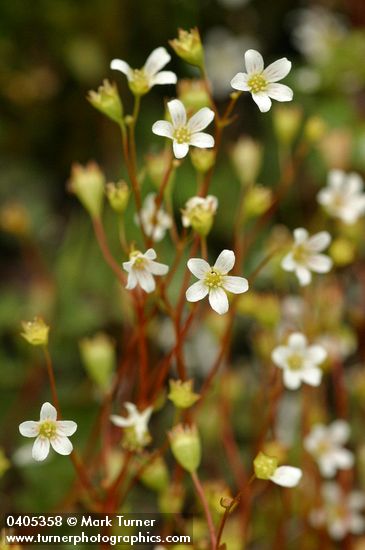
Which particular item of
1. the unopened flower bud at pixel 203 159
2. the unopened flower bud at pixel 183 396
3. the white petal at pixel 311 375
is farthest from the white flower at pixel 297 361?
the unopened flower bud at pixel 203 159

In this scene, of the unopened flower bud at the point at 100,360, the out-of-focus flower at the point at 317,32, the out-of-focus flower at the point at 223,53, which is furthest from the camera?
the out-of-focus flower at the point at 223,53

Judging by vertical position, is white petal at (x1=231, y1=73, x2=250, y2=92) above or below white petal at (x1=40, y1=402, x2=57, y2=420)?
above

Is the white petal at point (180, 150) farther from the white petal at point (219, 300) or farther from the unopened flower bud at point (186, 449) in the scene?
the unopened flower bud at point (186, 449)

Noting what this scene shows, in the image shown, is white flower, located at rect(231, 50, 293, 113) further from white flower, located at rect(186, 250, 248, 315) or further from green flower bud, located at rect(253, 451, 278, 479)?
green flower bud, located at rect(253, 451, 278, 479)

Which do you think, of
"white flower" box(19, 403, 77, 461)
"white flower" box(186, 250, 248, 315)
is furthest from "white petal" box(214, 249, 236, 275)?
"white flower" box(19, 403, 77, 461)

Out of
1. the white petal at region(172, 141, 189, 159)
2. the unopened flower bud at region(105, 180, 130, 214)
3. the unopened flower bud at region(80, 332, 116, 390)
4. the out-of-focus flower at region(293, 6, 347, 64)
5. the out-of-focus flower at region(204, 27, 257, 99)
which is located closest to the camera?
the white petal at region(172, 141, 189, 159)

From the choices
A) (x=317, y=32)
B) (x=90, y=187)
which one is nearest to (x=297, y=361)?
(x=90, y=187)

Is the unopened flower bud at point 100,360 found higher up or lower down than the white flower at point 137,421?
higher up
